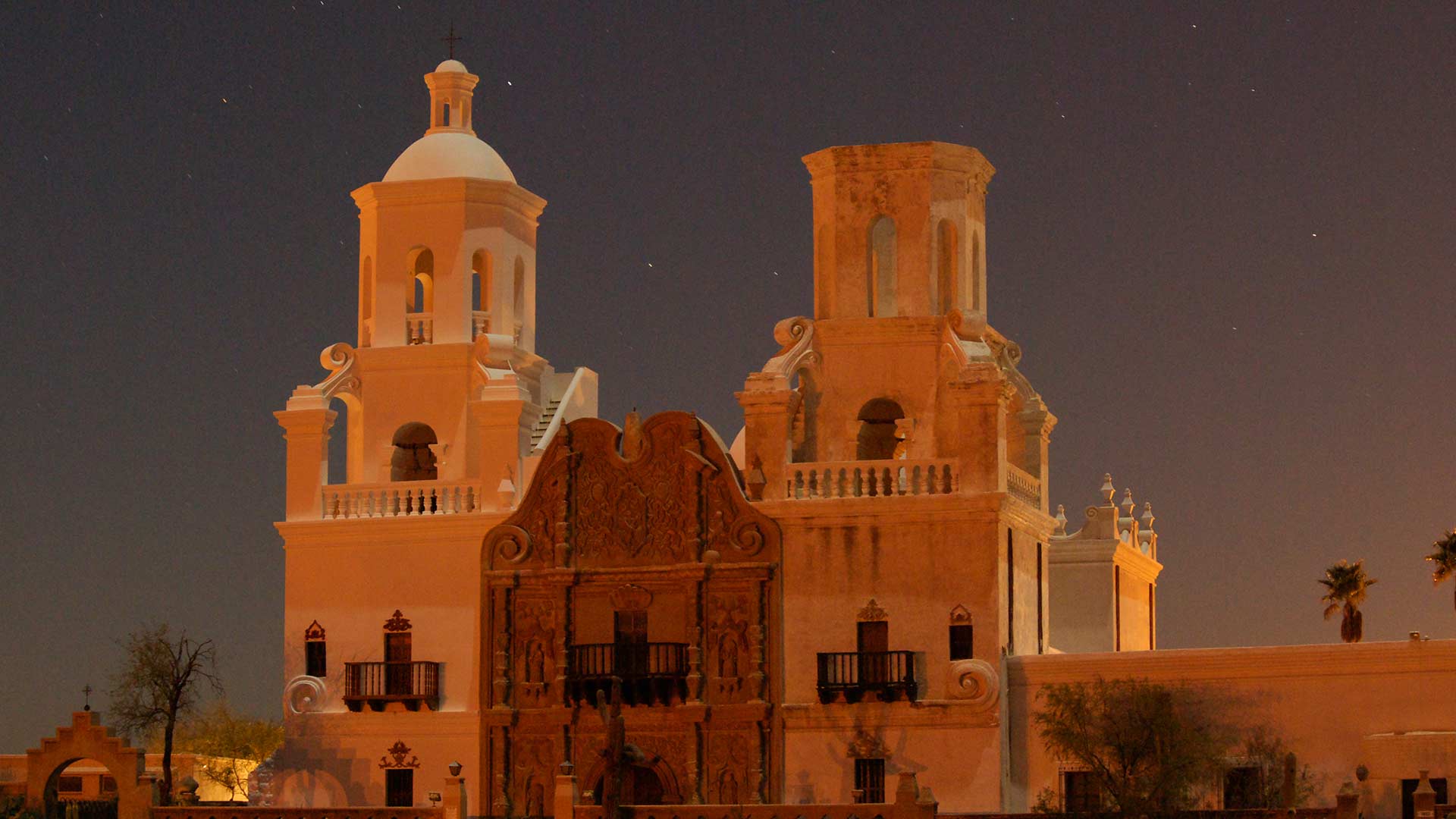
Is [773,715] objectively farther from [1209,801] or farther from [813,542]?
[1209,801]

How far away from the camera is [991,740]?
4672 centimetres

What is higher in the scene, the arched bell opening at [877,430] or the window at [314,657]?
the arched bell opening at [877,430]

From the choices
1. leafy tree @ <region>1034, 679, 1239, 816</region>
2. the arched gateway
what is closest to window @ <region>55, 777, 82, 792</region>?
the arched gateway

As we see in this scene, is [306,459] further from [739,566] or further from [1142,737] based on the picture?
[1142,737]

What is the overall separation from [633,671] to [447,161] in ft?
38.9

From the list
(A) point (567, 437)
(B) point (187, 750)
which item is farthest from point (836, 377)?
(B) point (187, 750)

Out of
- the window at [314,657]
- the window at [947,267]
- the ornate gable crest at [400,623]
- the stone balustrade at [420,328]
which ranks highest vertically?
the window at [947,267]

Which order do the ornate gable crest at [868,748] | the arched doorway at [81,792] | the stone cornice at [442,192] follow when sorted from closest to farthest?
1. the ornate gable crest at [868,748]
2. the arched doorway at [81,792]
3. the stone cornice at [442,192]

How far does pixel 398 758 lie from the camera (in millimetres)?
50000

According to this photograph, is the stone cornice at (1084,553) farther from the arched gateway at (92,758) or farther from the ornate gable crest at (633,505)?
the arched gateway at (92,758)

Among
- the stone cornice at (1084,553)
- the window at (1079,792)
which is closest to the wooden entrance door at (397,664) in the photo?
the window at (1079,792)

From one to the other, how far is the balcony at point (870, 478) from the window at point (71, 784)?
59.2 ft

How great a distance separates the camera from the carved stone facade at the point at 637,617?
48375 millimetres

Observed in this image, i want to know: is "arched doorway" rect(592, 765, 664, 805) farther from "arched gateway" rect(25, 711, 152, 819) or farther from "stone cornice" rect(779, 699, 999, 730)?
"arched gateway" rect(25, 711, 152, 819)
